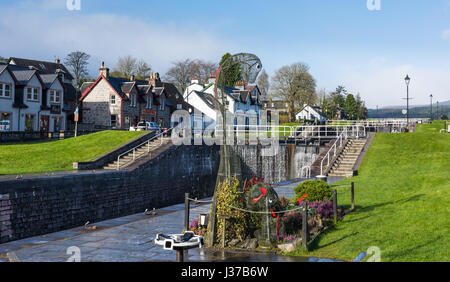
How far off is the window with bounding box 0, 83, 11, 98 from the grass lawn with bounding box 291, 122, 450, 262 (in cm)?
3293

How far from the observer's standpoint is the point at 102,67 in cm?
5116

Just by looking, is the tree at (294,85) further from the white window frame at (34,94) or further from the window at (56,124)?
the white window frame at (34,94)

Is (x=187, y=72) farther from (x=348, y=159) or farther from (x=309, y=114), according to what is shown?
(x=348, y=159)

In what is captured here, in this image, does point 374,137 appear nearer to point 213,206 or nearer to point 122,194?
point 122,194

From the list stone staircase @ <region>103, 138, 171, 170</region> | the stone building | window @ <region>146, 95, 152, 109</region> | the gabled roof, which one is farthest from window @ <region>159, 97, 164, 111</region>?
stone staircase @ <region>103, 138, 171, 170</region>

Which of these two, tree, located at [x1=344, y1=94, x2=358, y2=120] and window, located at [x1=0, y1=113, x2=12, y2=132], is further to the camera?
tree, located at [x1=344, y1=94, x2=358, y2=120]

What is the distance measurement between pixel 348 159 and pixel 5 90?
32.0m

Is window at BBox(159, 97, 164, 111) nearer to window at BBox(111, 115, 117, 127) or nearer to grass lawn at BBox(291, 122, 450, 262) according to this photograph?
window at BBox(111, 115, 117, 127)

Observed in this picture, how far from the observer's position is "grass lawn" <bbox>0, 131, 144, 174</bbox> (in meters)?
24.5

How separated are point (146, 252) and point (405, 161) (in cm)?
2052

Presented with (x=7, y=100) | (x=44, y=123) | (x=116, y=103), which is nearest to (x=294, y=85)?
(x=116, y=103)

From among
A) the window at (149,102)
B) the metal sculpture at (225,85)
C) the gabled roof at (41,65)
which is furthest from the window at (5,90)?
the metal sculpture at (225,85)

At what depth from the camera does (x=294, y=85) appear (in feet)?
262

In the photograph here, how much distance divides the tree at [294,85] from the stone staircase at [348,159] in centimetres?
4712
